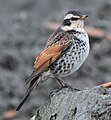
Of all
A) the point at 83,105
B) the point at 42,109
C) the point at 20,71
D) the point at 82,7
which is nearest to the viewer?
the point at 83,105

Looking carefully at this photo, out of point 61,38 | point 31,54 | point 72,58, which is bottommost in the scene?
point 31,54

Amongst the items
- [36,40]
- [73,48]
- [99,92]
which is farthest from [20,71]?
[99,92]

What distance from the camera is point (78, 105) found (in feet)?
23.2

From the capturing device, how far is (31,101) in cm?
1135

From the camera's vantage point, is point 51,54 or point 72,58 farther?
point 51,54

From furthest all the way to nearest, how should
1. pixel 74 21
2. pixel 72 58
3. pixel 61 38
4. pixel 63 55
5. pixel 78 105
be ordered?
pixel 74 21, pixel 61 38, pixel 63 55, pixel 72 58, pixel 78 105

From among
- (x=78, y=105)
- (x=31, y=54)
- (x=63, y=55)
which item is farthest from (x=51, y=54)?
(x=31, y=54)

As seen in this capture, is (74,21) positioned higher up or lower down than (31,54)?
higher up

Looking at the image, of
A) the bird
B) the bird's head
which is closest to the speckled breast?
the bird

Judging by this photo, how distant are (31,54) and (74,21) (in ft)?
11.9

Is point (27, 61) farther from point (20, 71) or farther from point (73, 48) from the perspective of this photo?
point (73, 48)

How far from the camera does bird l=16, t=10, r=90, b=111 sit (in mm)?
8523

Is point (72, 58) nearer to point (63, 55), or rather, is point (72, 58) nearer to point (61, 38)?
point (63, 55)

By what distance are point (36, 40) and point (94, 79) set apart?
77.1 inches
